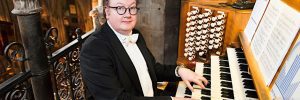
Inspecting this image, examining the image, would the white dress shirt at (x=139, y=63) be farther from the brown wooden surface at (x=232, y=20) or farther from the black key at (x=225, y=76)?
the brown wooden surface at (x=232, y=20)

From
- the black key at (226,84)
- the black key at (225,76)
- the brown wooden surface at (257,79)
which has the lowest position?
the black key at (226,84)

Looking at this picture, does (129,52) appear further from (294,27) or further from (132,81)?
(294,27)

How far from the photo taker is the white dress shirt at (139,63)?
197 centimetres

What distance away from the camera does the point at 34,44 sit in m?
1.84

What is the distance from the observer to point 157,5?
12.8 feet

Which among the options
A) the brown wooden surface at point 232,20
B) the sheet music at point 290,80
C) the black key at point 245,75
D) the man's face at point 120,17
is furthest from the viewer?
the brown wooden surface at point 232,20

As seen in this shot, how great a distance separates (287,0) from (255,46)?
0.46 metres

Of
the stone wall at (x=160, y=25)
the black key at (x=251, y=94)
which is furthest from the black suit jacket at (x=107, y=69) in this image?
the stone wall at (x=160, y=25)

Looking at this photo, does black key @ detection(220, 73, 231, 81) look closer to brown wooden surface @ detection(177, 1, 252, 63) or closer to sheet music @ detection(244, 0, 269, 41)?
sheet music @ detection(244, 0, 269, 41)

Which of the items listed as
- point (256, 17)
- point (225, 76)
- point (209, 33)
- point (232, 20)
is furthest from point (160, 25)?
point (225, 76)

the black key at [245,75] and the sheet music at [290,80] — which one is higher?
the sheet music at [290,80]

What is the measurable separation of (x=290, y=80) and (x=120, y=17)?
114cm

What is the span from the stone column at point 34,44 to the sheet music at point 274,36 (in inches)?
63.4

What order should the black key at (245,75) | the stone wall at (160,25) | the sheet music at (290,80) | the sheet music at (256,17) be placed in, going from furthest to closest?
1. the stone wall at (160,25)
2. the sheet music at (256,17)
3. the black key at (245,75)
4. the sheet music at (290,80)
